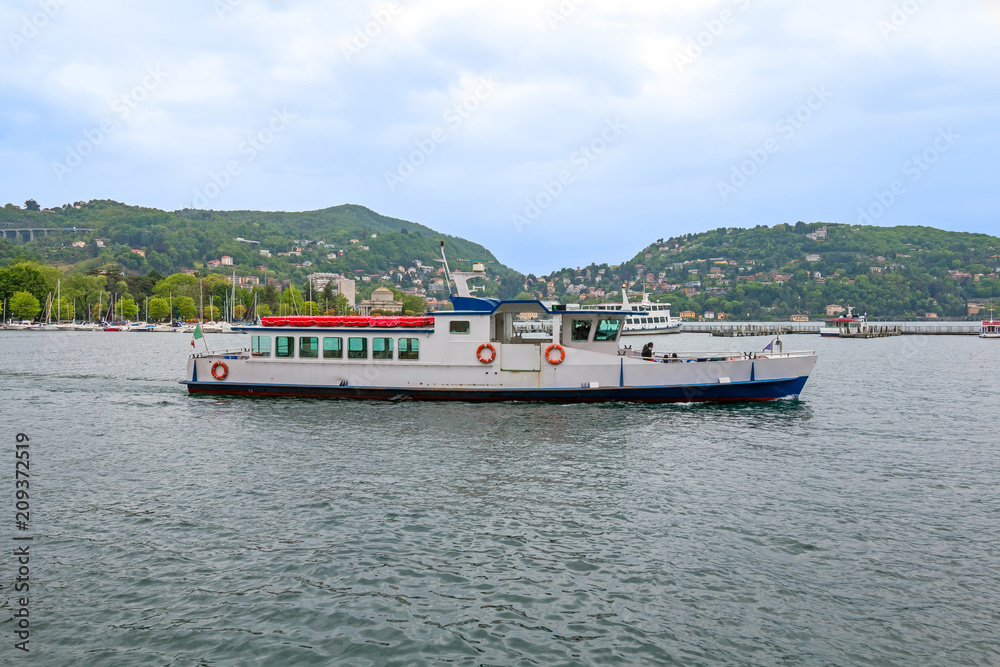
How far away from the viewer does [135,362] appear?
5322 cm

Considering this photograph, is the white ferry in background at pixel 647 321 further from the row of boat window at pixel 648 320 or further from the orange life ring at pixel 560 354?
the orange life ring at pixel 560 354

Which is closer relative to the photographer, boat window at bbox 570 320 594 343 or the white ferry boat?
boat window at bbox 570 320 594 343

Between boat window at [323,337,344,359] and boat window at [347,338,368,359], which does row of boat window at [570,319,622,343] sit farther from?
→ boat window at [323,337,344,359]

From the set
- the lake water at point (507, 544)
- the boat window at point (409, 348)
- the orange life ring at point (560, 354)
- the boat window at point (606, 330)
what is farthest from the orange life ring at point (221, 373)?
the boat window at point (606, 330)

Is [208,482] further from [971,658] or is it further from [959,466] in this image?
[959,466]

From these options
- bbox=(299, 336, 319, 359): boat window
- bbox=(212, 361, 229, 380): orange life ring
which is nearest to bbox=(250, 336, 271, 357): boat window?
bbox=(212, 361, 229, 380): orange life ring

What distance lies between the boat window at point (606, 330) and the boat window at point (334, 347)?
11.9m

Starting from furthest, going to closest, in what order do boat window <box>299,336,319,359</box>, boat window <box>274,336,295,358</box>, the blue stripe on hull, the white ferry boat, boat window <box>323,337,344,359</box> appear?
the white ferry boat, boat window <box>274,336,295,358</box>, boat window <box>299,336,319,359</box>, boat window <box>323,337,344,359</box>, the blue stripe on hull

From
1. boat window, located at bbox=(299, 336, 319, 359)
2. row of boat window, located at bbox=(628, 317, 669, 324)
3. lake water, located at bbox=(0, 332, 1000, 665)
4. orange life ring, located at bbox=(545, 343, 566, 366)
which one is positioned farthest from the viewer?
row of boat window, located at bbox=(628, 317, 669, 324)

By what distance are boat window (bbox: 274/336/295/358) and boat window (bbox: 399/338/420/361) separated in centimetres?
555

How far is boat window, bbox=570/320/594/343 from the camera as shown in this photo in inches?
1118

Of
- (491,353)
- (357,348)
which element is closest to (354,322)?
(357,348)

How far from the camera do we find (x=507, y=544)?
38.2 feet

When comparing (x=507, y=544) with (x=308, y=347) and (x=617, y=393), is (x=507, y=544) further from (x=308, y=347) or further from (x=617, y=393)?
(x=308, y=347)
